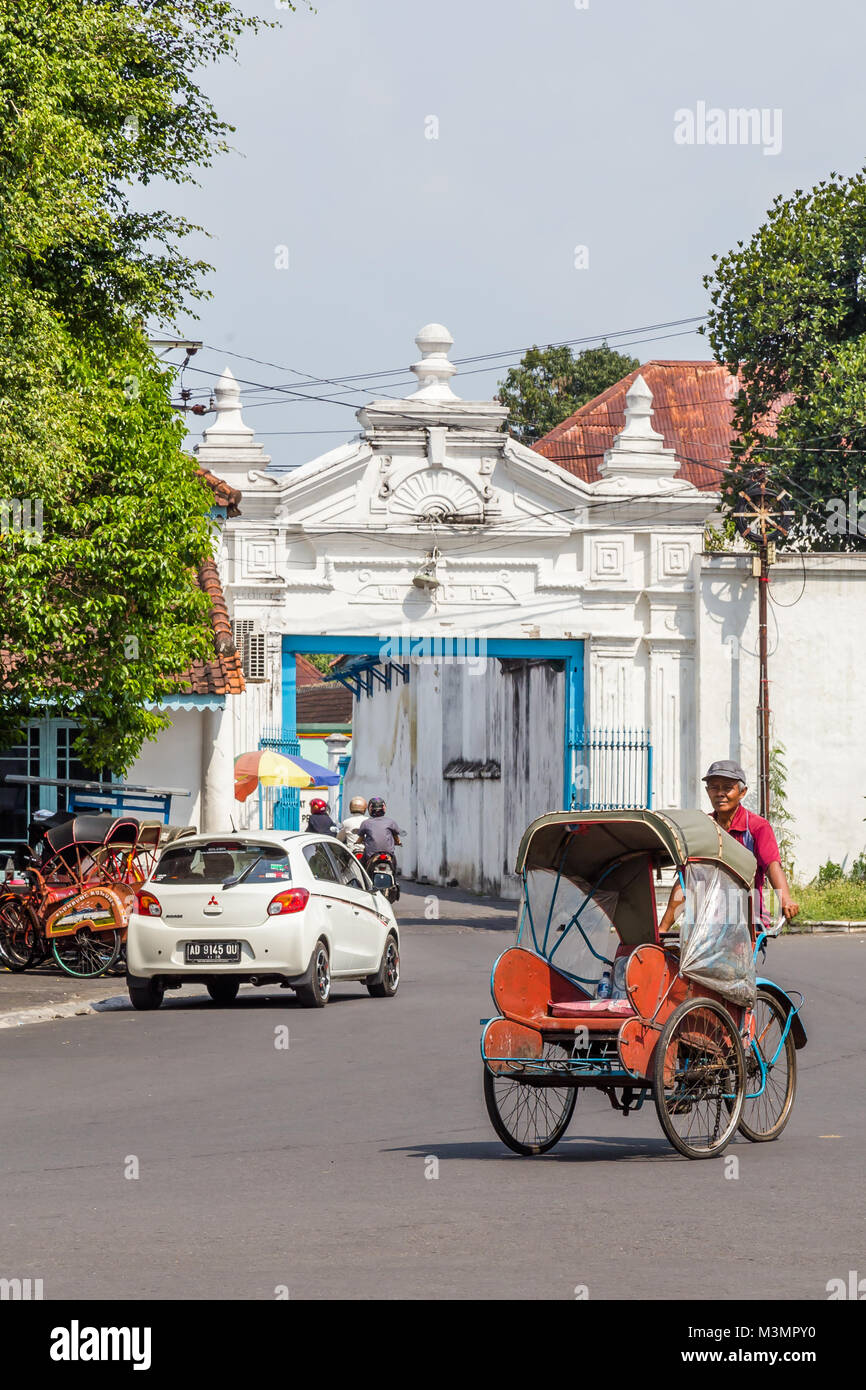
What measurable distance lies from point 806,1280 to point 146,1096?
6.27 m

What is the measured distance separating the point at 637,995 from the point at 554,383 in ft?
188

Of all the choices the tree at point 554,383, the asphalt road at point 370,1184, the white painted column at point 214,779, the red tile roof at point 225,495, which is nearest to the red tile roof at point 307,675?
the tree at point 554,383

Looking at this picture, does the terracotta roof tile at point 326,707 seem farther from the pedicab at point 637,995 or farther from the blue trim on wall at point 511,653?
the pedicab at point 637,995

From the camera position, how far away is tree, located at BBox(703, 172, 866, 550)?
34969mm

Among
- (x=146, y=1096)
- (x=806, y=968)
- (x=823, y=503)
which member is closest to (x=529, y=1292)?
(x=146, y=1096)

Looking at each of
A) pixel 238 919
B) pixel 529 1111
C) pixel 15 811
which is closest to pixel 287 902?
pixel 238 919

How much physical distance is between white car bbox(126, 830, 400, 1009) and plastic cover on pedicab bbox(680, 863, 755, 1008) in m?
8.09

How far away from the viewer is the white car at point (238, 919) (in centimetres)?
1733

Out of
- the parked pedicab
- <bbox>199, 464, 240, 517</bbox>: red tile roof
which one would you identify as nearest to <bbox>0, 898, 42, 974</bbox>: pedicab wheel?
the parked pedicab

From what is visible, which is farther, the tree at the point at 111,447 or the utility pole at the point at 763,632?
the utility pole at the point at 763,632

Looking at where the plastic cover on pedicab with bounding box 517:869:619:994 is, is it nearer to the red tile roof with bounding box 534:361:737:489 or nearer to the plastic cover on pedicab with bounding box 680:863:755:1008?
the plastic cover on pedicab with bounding box 680:863:755:1008

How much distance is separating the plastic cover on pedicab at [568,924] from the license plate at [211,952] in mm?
7382

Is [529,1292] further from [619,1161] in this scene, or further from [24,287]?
[24,287]

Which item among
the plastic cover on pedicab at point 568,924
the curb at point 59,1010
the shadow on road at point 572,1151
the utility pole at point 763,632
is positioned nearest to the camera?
the shadow on road at point 572,1151
